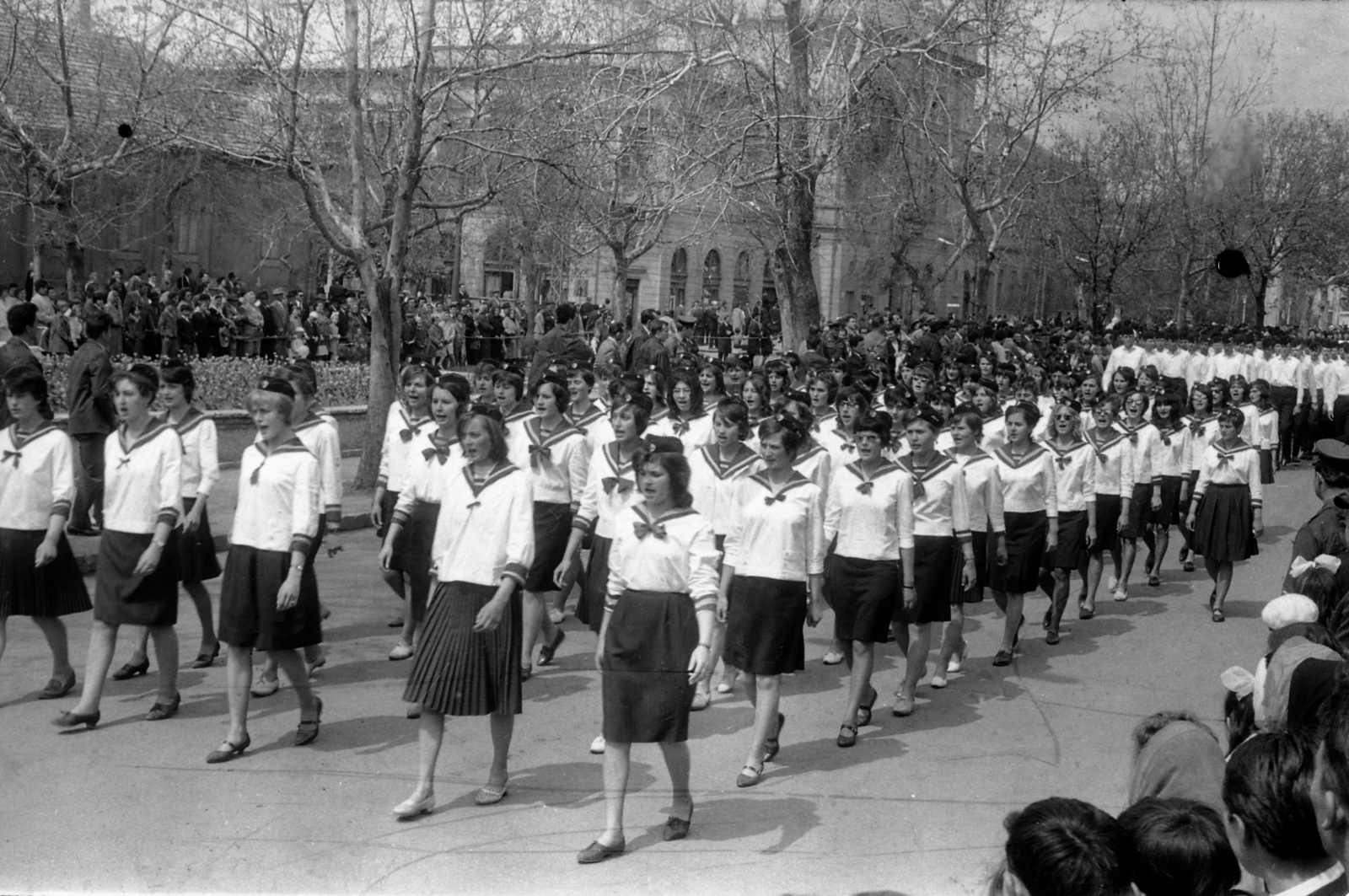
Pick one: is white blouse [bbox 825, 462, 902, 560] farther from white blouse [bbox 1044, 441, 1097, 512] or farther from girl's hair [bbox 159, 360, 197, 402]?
girl's hair [bbox 159, 360, 197, 402]

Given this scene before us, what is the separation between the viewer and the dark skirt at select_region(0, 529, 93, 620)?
23.6 feet

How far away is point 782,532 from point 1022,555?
10.4 feet

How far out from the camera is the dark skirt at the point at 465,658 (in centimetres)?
590

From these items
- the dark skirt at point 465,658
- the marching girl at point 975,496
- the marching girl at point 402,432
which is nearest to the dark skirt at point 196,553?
the marching girl at point 402,432

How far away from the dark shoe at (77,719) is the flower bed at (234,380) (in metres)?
7.64

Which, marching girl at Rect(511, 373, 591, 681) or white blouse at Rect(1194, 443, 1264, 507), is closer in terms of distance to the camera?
marching girl at Rect(511, 373, 591, 681)

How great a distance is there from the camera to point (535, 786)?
6371mm

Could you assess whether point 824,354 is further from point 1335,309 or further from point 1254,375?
point 1335,309

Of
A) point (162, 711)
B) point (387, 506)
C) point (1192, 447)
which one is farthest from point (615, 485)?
point (1192, 447)

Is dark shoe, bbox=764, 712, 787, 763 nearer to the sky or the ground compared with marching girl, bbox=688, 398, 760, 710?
nearer to the ground

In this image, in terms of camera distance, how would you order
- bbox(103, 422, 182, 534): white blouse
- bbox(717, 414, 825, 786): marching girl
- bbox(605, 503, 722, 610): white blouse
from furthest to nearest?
bbox(103, 422, 182, 534): white blouse, bbox(717, 414, 825, 786): marching girl, bbox(605, 503, 722, 610): white blouse

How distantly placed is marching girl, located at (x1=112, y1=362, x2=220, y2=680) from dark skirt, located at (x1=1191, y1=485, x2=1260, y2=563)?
24.5 ft

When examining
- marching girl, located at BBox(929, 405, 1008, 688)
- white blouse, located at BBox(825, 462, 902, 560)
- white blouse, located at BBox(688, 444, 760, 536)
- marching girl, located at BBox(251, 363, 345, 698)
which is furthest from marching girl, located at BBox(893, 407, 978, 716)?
marching girl, located at BBox(251, 363, 345, 698)

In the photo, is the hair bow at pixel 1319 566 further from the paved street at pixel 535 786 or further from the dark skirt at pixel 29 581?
the dark skirt at pixel 29 581
